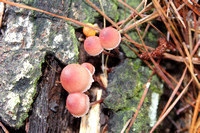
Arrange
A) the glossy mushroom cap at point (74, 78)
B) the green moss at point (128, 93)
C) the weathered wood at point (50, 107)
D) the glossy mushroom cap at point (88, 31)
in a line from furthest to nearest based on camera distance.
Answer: the glossy mushroom cap at point (88, 31), the green moss at point (128, 93), the weathered wood at point (50, 107), the glossy mushroom cap at point (74, 78)

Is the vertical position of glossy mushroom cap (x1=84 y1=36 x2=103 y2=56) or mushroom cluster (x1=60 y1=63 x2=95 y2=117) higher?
glossy mushroom cap (x1=84 y1=36 x2=103 y2=56)

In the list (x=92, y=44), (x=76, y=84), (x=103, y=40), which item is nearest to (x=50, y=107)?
(x=76, y=84)

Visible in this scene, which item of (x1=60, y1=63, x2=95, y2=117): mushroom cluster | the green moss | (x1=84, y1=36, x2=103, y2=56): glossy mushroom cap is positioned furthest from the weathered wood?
the green moss

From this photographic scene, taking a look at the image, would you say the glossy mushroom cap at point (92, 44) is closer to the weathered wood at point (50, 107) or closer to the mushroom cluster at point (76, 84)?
the mushroom cluster at point (76, 84)

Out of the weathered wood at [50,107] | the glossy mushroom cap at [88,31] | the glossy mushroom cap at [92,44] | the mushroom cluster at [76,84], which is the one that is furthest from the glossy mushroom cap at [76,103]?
the glossy mushroom cap at [88,31]

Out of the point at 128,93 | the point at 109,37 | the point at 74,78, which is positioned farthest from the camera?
the point at 128,93

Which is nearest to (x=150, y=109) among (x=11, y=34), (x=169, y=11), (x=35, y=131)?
(x=169, y=11)

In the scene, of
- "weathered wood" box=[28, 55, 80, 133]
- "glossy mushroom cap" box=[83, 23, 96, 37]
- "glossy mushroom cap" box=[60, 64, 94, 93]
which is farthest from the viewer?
"glossy mushroom cap" box=[83, 23, 96, 37]

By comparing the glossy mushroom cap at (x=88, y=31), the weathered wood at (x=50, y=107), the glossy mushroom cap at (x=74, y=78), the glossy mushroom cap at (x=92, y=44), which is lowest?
the weathered wood at (x=50, y=107)

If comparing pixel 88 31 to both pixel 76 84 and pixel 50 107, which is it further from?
pixel 50 107

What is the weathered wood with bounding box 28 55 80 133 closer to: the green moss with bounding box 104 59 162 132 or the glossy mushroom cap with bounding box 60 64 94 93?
the glossy mushroom cap with bounding box 60 64 94 93
